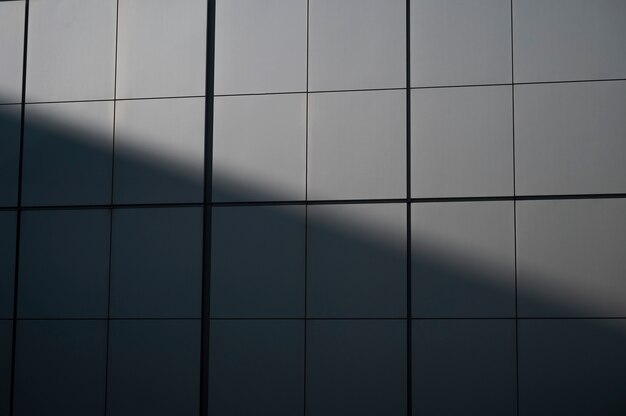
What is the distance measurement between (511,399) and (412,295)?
1.73m

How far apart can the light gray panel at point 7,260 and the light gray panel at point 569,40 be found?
7083 mm

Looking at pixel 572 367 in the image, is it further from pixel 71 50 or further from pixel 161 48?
pixel 71 50

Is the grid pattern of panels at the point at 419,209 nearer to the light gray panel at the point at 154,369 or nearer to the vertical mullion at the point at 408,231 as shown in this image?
the vertical mullion at the point at 408,231

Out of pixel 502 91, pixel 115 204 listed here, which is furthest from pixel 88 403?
pixel 502 91

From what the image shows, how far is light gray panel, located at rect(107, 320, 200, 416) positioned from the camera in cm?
1068

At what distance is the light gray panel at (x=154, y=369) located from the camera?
420 inches

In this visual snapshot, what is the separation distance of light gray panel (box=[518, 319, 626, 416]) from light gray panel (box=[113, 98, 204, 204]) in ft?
15.3

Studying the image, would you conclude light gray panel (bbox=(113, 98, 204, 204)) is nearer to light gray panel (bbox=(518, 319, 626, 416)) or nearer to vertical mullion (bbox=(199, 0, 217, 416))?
vertical mullion (bbox=(199, 0, 217, 416))

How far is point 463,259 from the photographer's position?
1020cm

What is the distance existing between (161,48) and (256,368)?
14.8 ft

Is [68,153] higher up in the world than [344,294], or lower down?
higher up

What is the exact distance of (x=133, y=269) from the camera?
35.9 ft

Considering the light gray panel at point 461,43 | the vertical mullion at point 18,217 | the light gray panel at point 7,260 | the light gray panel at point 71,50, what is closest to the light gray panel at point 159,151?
the light gray panel at point 71,50

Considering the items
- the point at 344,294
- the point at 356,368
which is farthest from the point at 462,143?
the point at 356,368
